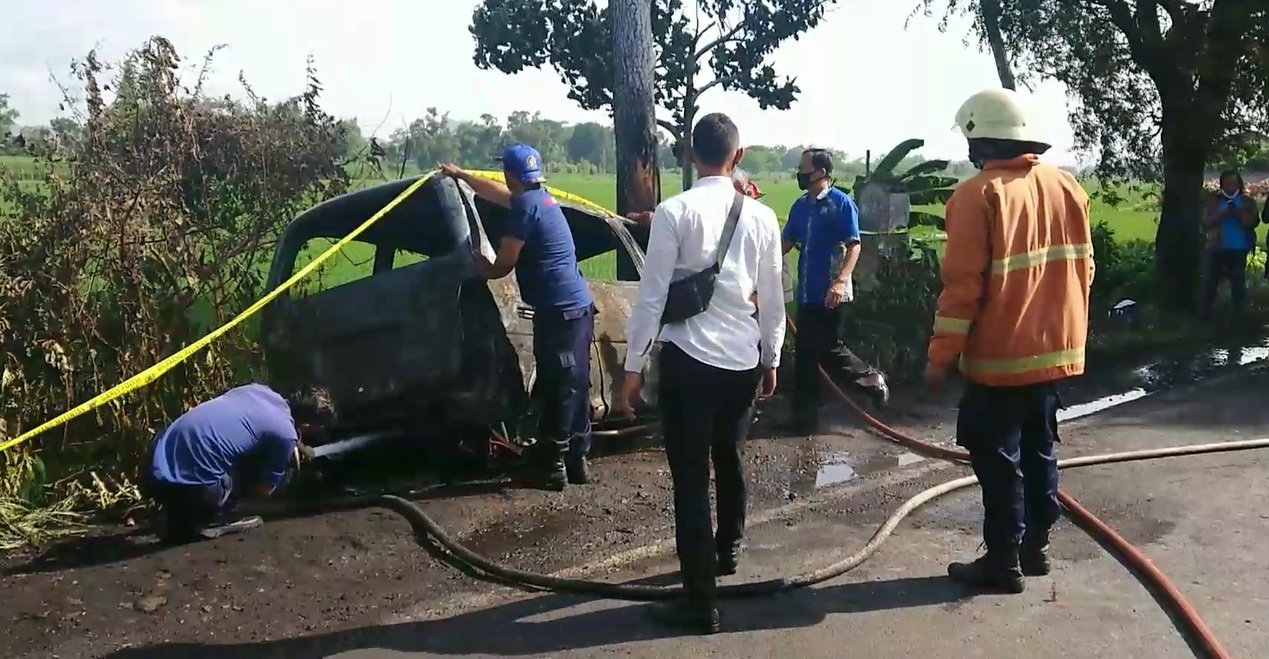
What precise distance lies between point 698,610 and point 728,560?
0.59 meters

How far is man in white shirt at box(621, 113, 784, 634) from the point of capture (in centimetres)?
392

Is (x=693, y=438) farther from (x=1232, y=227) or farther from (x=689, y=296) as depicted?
(x=1232, y=227)

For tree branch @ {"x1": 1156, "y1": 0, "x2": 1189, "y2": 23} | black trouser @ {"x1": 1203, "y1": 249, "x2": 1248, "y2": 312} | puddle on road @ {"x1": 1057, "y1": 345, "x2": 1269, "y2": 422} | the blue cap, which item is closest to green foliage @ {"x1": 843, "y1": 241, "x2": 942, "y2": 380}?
puddle on road @ {"x1": 1057, "y1": 345, "x2": 1269, "y2": 422}

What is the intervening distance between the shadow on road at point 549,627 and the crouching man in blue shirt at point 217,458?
3.38 ft

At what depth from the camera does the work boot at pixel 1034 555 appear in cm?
450

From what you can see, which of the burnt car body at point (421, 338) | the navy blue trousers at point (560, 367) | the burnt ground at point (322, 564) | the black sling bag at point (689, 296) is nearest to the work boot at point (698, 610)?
the burnt ground at point (322, 564)

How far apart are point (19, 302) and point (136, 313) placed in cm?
54

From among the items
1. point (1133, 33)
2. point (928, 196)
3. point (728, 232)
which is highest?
point (1133, 33)

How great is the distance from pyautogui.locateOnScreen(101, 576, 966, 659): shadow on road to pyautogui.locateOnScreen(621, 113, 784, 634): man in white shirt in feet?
0.65

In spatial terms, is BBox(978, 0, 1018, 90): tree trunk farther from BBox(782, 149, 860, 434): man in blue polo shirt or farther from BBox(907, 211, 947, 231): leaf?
BBox(782, 149, 860, 434): man in blue polo shirt

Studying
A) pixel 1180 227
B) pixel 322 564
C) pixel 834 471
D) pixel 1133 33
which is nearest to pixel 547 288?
pixel 322 564

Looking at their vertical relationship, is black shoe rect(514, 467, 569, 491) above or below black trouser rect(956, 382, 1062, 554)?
below

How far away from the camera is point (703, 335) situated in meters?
3.96

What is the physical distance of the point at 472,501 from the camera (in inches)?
223
